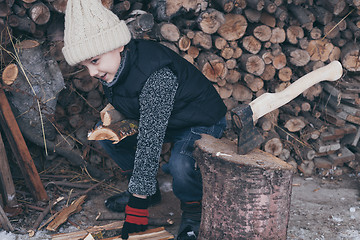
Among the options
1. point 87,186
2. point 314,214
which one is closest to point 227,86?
point 314,214

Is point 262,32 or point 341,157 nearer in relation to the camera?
point 262,32

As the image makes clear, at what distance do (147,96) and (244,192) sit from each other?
76 cm

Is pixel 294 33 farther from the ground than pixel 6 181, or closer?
farther from the ground

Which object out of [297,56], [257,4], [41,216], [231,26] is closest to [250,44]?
[231,26]

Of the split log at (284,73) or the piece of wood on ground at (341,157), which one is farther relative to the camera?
the piece of wood on ground at (341,157)

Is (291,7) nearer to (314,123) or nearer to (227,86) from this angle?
(227,86)

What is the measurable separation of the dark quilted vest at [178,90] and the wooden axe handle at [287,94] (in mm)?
376

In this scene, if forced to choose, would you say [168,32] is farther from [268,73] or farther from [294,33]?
[294,33]

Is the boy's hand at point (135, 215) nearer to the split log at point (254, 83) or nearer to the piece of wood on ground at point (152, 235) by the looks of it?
the piece of wood on ground at point (152, 235)

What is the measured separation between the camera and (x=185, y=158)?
2.40 m

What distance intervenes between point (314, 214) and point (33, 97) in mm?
2324

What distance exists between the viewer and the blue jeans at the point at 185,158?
94.6 inches

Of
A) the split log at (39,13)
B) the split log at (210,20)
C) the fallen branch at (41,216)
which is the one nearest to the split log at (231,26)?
the split log at (210,20)

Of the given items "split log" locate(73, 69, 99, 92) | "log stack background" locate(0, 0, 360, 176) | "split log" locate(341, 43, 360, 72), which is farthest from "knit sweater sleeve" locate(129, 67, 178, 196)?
"split log" locate(341, 43, 360, 72)
